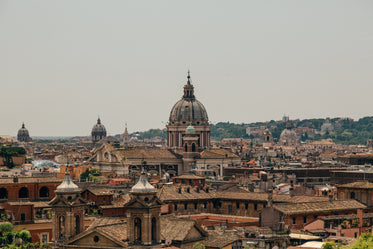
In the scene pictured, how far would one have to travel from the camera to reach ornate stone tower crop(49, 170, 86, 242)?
4281cm

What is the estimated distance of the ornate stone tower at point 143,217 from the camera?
131 ft

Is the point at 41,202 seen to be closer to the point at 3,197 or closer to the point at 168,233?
the point at 3,197

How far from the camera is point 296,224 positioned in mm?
56938

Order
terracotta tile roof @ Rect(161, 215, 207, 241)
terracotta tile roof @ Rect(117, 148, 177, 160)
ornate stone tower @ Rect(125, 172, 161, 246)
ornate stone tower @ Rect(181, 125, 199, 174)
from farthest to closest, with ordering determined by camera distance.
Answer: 1. ornate stone tower @ Rect(181, 125, 199, 174)
2. terracotta tile roof @ Rect(117, 148, 177, 160)
3. terracotta tile roof @ Rect(161, 215, 207, 241)
4. ornate stone tower @ Rect(125, 172, 161, 246)

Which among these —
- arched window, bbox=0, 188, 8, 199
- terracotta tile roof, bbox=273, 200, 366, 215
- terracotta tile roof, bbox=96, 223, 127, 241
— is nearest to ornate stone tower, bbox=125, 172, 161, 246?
terracotta tile roof, bbox=96, 223, 127, 241

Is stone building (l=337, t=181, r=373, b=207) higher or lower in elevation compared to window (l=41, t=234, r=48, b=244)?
higher

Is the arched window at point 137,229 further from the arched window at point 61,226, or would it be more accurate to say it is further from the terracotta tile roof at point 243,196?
the terracotta tile roof at point 243,196

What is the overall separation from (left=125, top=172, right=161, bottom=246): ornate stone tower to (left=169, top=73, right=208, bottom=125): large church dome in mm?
91811

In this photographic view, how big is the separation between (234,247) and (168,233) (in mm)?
4147

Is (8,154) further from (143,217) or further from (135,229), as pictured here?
(143,217)

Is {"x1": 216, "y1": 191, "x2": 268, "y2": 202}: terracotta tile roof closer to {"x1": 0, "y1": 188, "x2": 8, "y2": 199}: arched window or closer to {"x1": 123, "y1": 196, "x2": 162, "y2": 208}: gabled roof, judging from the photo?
{"x1": 0, "y1": 188, "x2": 8, "y2": 199}: arched window

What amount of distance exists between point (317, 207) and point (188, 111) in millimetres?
73553

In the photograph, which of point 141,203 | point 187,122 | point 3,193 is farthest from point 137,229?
point 187,122

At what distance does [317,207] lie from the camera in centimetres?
→ 6019
